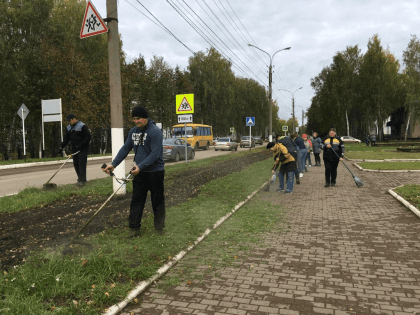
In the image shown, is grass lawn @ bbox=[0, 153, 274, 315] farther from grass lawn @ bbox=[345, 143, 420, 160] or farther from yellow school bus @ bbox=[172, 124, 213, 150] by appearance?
yellow school bus @ bbox=[172, 124, 213, 150]

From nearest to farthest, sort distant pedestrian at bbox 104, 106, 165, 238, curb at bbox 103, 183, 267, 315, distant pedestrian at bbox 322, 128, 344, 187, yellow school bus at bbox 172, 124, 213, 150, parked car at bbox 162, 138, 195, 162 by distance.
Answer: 1. curb at bbox 103, 183, 267, 315
2. distant pedestrian at bbox 104, 106, 165, 238
3. distant pedestrian at bbox 322, 128, 344, 187
4. parked car at bbox 162, 138, 195, 162
5. yellow school bus at bbox 172, 124, 213, 150

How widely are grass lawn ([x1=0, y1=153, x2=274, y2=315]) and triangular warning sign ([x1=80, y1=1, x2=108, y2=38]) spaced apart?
171 inches

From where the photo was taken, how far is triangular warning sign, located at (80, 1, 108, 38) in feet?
25.6

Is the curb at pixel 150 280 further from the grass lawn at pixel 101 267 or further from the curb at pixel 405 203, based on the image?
the curb at pixel 405 203

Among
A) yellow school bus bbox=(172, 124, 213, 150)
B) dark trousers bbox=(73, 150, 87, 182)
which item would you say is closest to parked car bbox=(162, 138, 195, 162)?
dark trousers bbox=(73, 150, 87, 182)

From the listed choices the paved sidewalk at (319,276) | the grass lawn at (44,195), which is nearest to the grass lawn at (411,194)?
the paved sidewalk at (319,276)

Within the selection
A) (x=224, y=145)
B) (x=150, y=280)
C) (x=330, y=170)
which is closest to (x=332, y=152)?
(x=330, y=170)

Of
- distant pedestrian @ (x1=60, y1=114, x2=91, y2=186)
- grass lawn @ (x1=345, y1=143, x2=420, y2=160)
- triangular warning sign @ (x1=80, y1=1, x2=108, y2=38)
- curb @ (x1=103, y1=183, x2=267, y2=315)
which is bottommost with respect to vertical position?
curb @ (x1=103, y1=183, x2=267, y2=315)

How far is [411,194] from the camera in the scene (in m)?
8.55

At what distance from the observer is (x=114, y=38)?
8.35 metres

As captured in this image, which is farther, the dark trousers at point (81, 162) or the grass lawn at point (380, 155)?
the grass lawn at point (380, 155)

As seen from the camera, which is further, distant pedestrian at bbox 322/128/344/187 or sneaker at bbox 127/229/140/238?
distant pedestrian at bbox 322/128/344/187

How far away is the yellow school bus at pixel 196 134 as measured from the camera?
38.4 meters

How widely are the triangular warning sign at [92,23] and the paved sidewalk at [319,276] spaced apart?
221 inches
